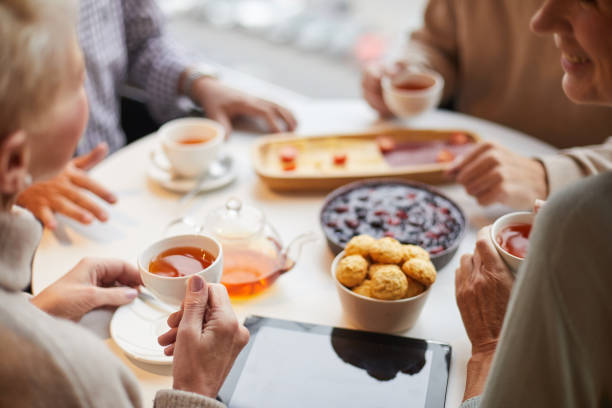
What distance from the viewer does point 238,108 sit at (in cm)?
176

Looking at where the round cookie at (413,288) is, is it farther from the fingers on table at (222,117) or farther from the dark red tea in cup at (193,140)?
the fingers on table at (222,117)

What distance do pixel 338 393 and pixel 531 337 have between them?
385 millimetres

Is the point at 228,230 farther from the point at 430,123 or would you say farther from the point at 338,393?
the point at 430,123

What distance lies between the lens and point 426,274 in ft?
3.30

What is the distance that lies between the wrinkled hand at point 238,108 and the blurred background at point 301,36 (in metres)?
1.80

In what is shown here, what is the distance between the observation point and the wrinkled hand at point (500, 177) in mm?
1330

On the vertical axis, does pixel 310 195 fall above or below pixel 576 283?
below

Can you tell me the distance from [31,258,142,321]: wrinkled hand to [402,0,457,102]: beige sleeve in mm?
1259

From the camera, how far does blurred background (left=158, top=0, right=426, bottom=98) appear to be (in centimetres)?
350

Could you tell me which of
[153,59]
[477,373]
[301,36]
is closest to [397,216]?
[477,373]

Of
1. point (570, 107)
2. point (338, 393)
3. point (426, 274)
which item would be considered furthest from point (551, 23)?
point (570, 107)

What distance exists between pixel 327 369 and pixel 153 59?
56.3 inches

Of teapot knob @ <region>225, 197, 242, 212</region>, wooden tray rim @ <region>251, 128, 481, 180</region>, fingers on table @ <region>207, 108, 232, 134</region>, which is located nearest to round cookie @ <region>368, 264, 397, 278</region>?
teapot knob @ <region>225, 197, 242, 212</region>

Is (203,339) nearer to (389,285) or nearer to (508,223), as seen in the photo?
(389,285)
